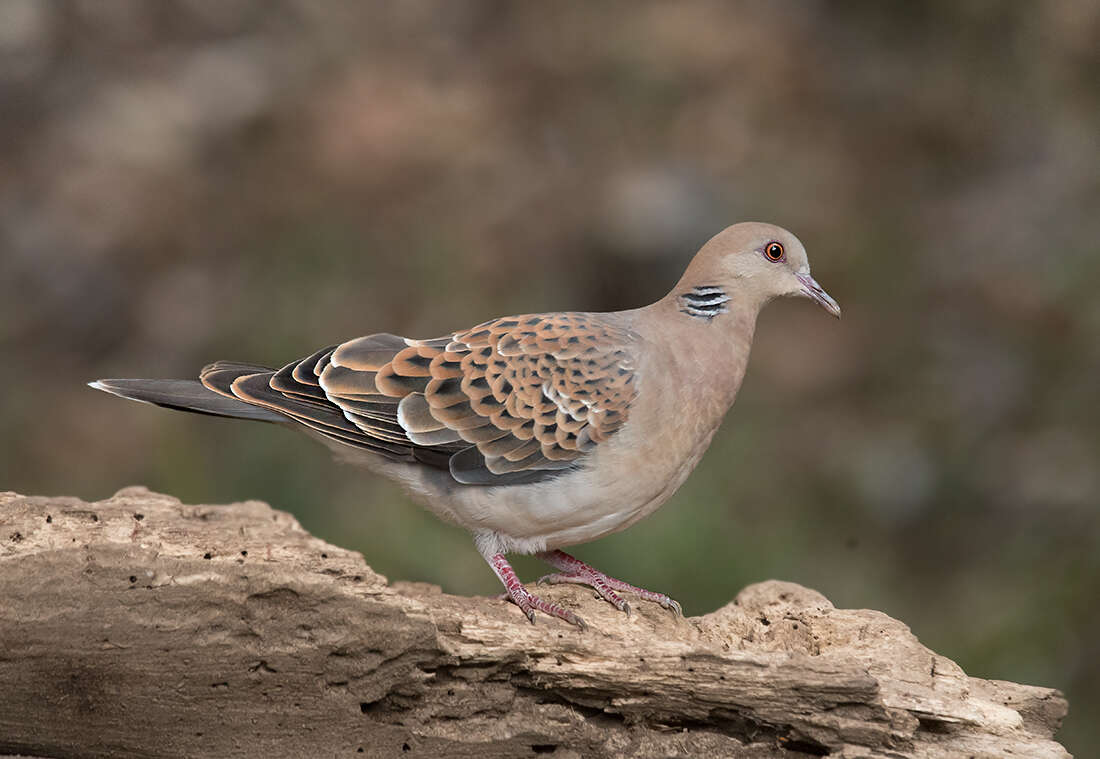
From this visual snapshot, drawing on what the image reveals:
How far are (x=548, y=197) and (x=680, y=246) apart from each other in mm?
1055

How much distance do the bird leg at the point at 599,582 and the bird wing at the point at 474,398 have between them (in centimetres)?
46

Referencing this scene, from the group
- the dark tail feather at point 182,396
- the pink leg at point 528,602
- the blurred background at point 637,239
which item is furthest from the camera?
the blurred background at point 637,239

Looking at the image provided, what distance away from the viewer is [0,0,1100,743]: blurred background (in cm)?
712

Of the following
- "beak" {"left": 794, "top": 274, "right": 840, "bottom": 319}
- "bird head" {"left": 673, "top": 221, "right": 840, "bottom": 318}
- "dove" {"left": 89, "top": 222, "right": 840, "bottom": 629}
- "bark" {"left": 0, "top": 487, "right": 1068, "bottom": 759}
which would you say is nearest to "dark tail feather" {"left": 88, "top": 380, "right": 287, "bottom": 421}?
"dove" {"left": 89, "top": 222, "right": 840, "bottom": 629}

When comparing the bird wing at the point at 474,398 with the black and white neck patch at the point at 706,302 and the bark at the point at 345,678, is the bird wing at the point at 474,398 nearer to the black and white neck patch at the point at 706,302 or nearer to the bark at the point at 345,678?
the black and white neck patch at the point at 706,302

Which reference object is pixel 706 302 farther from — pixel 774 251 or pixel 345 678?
pixel 345 678

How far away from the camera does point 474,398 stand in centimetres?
448

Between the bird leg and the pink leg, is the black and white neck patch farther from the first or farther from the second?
the pink leg

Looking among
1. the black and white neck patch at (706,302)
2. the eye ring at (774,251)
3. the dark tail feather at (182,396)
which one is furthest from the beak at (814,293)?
the dark tail feather at (182,396)

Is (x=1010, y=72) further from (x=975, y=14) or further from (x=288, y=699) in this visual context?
(x=288, y=699)

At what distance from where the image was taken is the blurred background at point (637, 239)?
23.4ft

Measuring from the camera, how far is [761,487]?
299 inches

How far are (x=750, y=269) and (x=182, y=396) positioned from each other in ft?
6.64

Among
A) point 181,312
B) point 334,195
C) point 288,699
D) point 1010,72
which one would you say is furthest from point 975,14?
point 288,699
